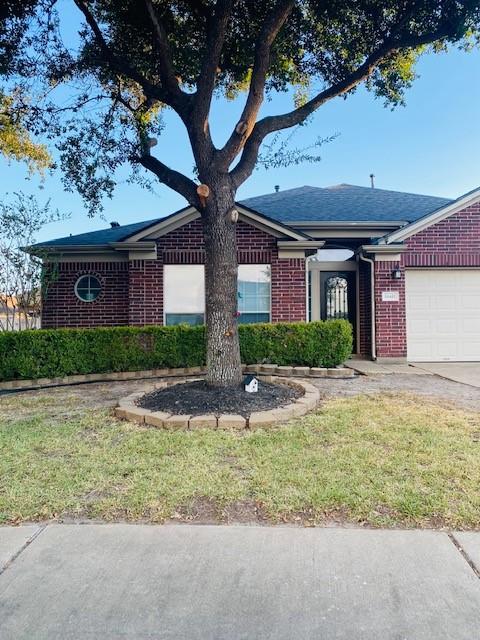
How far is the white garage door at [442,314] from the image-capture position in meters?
10.4

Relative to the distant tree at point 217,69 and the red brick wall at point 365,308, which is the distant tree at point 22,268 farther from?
the red brick wall at point 365,308

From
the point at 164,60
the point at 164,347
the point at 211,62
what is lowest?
the point at 164,347

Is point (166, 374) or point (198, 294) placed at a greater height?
point (198, 294)

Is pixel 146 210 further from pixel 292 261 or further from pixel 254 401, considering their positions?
pixel 254 401

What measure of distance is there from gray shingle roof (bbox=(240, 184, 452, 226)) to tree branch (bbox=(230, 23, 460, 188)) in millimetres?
4255

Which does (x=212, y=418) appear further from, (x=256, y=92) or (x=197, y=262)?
(x=197, y=262)

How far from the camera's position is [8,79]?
7.77m

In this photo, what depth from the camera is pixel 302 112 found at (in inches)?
259

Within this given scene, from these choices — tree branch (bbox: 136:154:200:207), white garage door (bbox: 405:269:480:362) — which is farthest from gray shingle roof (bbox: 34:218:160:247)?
white garage door (bbox: 405:269:480:362)

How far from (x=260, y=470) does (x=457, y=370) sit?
24.0 feet

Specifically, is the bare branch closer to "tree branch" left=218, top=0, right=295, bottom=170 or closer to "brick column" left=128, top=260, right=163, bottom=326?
"tree branch" left=218, top=0, right=295, bottom=170

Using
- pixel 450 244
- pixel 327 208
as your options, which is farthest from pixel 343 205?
pixel 450 244

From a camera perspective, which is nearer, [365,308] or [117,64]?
[117,64]

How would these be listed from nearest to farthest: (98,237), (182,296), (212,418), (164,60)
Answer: (212,418) < (164,60) < (182,296) < (98,237)
